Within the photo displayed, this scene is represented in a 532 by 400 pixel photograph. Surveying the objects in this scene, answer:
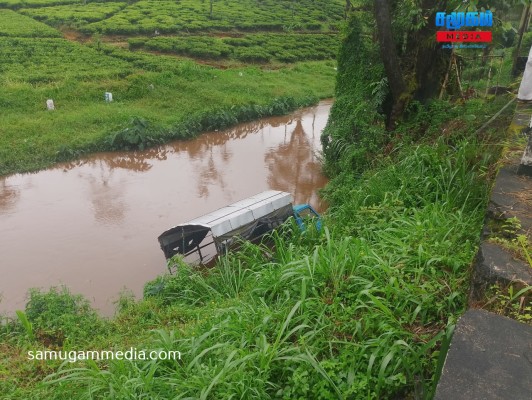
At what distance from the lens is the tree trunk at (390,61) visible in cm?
739

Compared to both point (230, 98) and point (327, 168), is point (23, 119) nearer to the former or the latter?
point (230, 98)

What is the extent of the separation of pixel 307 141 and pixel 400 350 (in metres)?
12.9

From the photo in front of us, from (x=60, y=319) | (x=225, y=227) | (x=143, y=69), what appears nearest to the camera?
(x=60, y=319)

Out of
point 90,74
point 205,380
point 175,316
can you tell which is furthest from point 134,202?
point 90,74

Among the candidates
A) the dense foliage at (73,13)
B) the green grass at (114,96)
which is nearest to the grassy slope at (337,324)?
the green grass at (114,96)

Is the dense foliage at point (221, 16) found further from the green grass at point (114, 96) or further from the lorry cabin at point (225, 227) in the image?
the lorry cabin at point (225, 227)

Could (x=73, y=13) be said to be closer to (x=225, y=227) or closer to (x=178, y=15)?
(x=178, y=15)

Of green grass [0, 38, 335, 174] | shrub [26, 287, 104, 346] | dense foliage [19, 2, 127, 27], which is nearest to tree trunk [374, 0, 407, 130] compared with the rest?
shrub [26, 287, 104, 346]

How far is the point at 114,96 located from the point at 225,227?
11393mm

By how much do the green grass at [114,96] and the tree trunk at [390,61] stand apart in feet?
25.2

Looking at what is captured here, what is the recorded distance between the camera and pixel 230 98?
1700 centimetres

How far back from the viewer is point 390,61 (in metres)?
7.88

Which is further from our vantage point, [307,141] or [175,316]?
[307,141]

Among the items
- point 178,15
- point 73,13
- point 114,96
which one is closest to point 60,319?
point 114,96
